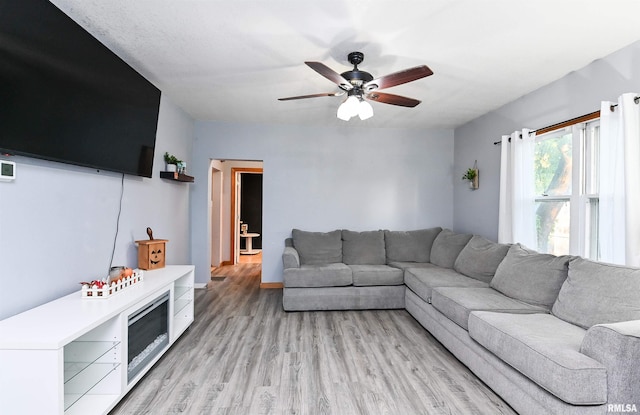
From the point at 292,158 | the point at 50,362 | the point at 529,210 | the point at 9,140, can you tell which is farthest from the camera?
the point at 292,158

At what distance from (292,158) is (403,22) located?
117 inches

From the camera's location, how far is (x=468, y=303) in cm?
253

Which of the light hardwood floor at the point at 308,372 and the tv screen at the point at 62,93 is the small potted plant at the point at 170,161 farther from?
the light hardwood floor at the point at 308,372

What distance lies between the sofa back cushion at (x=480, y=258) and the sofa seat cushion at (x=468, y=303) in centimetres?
36

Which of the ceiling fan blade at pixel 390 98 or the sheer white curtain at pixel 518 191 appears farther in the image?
the sheer white curtain at pixel 518 191

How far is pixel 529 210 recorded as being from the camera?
3.28m

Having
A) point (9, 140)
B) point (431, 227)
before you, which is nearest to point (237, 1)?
point (9, 140)

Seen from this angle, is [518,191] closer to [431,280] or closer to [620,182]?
[620,182]

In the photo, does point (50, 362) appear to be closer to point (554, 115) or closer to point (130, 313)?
point (130, 313)

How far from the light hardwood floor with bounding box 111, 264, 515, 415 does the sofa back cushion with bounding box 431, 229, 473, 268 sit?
3.41 ft

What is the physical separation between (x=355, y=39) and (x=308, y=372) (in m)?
2.54

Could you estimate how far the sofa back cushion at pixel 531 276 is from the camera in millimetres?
2410

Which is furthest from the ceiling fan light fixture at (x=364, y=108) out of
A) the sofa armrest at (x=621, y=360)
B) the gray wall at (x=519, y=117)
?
the sofa armrest at (x=621, y=360)

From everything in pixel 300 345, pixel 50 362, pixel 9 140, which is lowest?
pixel 300 345
